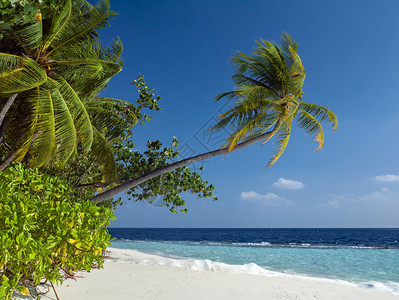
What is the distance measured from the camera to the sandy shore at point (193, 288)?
5012mm

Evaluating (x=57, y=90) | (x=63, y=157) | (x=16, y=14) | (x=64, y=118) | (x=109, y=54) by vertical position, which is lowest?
(x=63, y=157)

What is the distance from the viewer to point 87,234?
11.7 feet

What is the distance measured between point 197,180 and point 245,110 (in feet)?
10.7

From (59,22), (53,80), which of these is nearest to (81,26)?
(59,22)

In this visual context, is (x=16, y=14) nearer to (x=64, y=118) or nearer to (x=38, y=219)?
(x=64, y=118)

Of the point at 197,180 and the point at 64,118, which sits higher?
the point at 64,118

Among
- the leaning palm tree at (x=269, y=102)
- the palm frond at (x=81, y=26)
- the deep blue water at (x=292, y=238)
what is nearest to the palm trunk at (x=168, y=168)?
the leaning palm tree at (x=269, y=102)

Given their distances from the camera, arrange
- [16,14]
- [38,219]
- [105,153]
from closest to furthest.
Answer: [38,219] → [16,14] → [105,153]

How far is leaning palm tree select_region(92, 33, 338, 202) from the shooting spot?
9.51 meters

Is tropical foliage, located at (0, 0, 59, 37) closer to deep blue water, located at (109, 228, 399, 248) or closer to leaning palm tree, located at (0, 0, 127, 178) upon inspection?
leaning palm tree, located at (0, 0, 127, 178)

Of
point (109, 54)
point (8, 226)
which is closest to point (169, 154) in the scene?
point (109, 54)

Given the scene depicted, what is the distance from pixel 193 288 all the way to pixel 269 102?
5.98 metres

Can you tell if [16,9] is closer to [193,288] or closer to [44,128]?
[44,128]

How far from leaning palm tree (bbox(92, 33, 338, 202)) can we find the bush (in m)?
5.06
